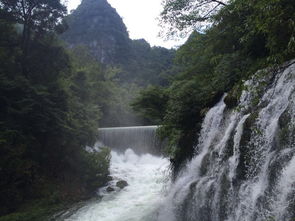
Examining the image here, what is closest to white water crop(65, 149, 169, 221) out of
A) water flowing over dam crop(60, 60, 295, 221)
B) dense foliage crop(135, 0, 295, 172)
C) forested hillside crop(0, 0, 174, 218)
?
water flowing over dam crop(60, 60, 295, 221)

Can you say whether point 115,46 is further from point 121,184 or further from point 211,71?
point 211,71

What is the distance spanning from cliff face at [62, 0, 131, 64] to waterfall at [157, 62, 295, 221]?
5716 cm

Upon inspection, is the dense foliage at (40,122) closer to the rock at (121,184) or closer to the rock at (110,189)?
the rock at (110,189)

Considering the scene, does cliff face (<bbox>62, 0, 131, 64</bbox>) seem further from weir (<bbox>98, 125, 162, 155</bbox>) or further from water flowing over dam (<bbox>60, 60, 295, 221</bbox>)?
Answer: water flowing over dam (<bbox>60, 60, 295, 221</bbox>)

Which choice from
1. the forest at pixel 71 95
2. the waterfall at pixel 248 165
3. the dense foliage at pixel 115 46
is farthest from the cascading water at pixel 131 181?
the dense foliage at pixel 115 46

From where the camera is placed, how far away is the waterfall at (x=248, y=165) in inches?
168

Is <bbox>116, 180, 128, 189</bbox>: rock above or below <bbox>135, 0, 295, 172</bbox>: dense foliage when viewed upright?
below

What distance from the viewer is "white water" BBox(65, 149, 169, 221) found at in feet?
30.6

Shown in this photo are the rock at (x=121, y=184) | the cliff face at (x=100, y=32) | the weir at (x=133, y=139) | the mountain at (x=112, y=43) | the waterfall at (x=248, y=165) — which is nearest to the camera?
the waterfall at (x=248, y=165)

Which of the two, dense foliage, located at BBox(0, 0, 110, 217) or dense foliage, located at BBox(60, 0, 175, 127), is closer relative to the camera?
dense foliage, located at BBox(0, 0, 110, 217)

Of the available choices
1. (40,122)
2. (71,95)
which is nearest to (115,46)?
(71,95)

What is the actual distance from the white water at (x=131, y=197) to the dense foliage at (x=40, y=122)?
148 centimetres

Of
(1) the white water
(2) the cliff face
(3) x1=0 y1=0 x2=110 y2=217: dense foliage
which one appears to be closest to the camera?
(1) the white water

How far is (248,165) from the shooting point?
203 inches
